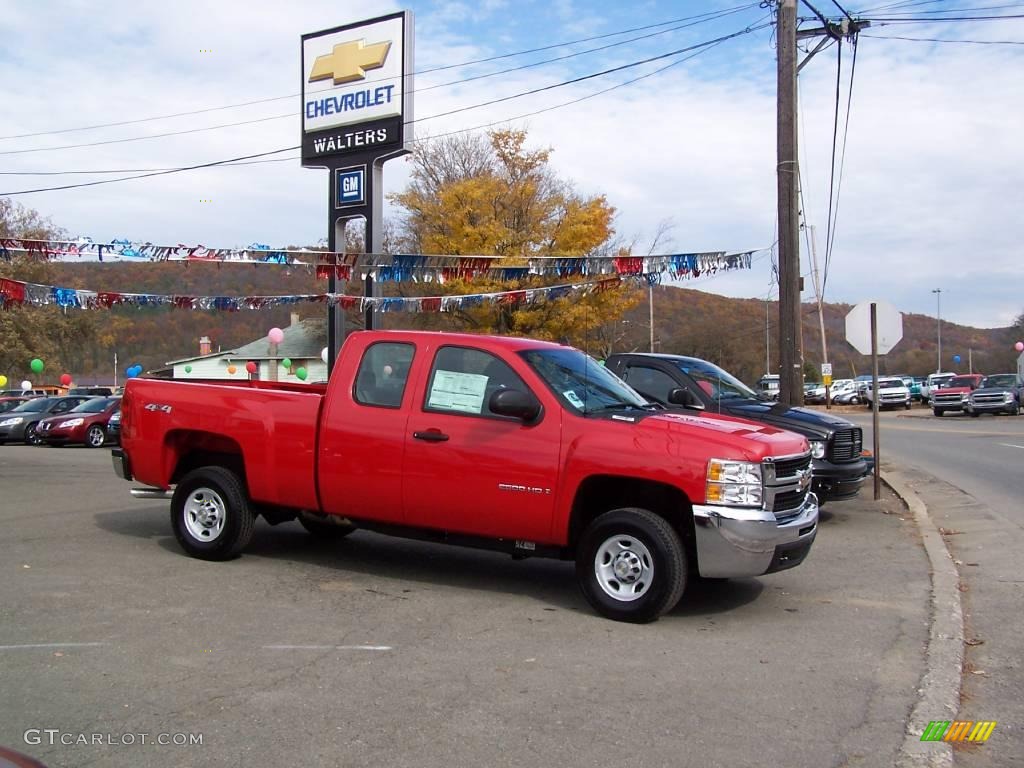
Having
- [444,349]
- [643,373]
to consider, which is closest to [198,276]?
[643,373]

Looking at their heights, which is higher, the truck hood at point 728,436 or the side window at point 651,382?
the side window at point 651,382

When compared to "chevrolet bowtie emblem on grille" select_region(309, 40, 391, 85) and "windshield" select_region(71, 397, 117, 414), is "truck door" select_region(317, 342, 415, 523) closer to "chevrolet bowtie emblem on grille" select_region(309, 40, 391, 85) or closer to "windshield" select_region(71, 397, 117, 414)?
"chevrolet bowtie emblem on grille" select_region(309, 40, 391, 85)

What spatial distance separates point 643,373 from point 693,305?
150ft

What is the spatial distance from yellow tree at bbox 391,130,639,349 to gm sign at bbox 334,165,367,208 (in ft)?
23.0

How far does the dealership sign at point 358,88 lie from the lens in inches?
744

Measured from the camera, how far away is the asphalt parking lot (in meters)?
4.27

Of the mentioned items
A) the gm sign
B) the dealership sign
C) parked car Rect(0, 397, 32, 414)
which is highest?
the dealership sign

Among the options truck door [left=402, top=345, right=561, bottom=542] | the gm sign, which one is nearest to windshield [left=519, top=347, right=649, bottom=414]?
truck door [left=402, top=345, right=561, bottom=542]

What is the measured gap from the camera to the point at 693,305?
55719 millimetres

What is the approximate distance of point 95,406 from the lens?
990 inches

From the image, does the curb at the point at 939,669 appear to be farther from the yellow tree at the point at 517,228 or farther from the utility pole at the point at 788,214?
the yellow tree at the point at 517,228

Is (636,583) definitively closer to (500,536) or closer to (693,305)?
(500,536)

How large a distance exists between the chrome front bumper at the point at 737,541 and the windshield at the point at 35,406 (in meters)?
24.7

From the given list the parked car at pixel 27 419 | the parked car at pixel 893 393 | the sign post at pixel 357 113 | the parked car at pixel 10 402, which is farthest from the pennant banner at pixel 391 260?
the parked car at pixel 893 393
